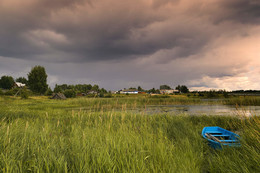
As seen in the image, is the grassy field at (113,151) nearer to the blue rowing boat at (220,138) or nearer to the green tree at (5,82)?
the blue rowing boat at (220,138)

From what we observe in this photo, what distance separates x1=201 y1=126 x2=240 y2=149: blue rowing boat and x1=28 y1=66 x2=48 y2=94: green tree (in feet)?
251

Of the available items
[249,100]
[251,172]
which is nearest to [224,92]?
[249,100]

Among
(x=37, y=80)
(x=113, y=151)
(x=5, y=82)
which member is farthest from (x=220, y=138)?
(x=5, y=82)

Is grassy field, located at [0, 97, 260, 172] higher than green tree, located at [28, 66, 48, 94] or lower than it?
lower

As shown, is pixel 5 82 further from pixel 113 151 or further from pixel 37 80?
pixel 113 151

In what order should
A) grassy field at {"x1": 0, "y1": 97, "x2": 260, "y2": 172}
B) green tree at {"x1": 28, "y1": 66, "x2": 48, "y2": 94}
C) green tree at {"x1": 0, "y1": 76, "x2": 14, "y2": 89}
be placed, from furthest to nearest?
1. green tree at {"x1": 0, "y1": 76, "x2": 14, "y2": 89}
2. green tree at {"x1": 28, "y1": 66, "x2": 48, "y2": 94}
3. grassy field at {"x1": 0, "y1": 97, "x2": 260, "y2": 172}

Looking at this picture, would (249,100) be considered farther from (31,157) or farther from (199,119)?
(31,157)

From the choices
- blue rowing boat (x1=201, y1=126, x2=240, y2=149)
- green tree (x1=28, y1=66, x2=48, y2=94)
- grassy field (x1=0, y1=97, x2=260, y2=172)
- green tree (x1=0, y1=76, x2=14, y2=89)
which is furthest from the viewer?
green tree (x1=0, y1=76, x2=14, y2=89)

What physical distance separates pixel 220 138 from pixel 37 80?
79347 mm

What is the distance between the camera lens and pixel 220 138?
26.6 ft

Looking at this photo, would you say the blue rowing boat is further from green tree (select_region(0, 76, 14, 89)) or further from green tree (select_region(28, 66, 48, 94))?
green tree (select_region(0, 76, 14, 89))

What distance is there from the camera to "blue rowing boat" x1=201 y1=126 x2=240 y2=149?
5980mm

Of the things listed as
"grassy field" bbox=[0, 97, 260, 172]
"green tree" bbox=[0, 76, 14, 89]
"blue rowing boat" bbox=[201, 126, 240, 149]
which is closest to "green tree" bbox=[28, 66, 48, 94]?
"green tree" bbox=[0, 76, 14, 89]

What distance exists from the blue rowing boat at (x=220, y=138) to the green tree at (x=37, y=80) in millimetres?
76568
